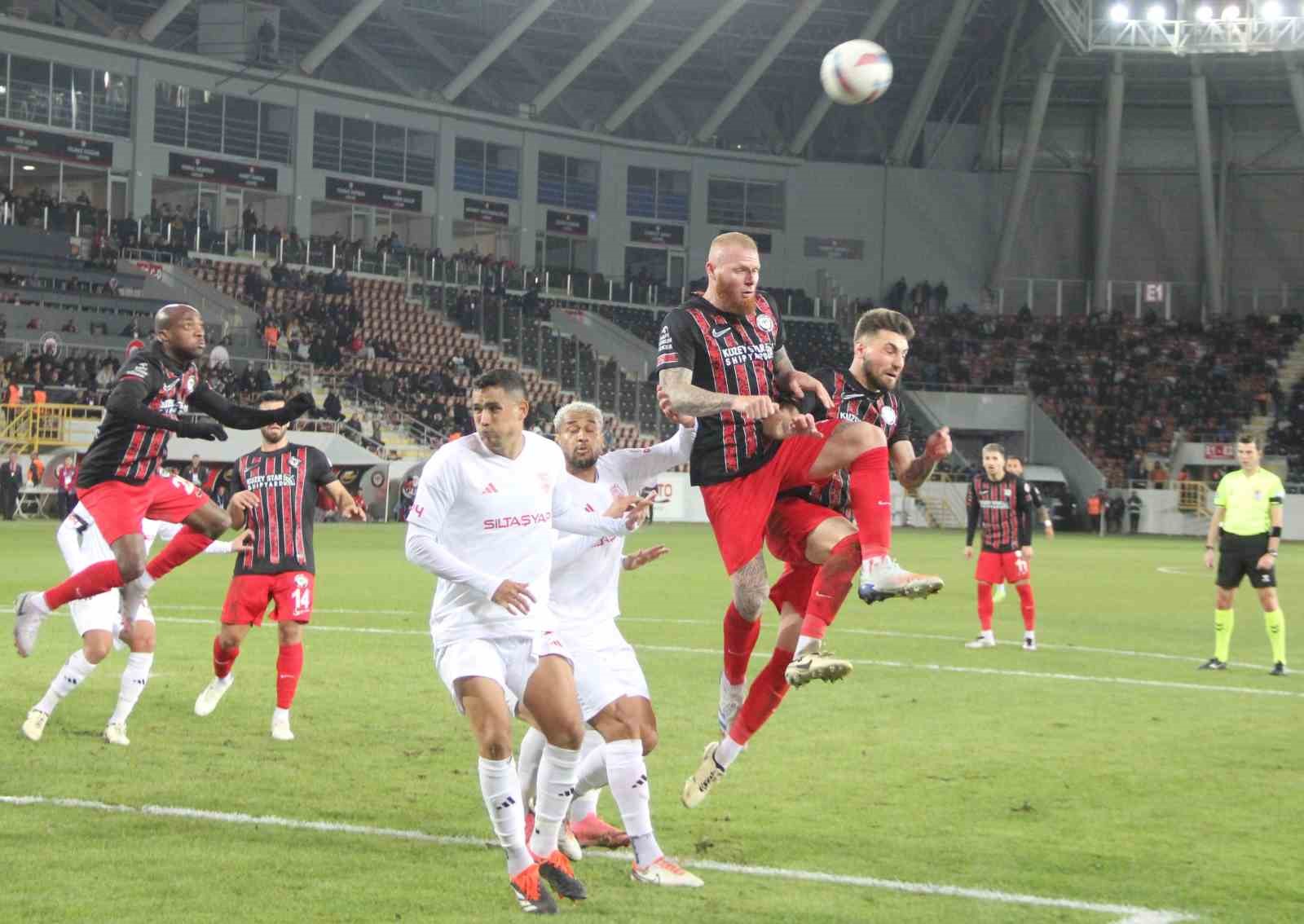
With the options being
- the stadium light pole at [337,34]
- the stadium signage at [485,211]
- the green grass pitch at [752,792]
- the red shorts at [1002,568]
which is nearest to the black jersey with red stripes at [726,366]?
the green grass pitch at [752,792]

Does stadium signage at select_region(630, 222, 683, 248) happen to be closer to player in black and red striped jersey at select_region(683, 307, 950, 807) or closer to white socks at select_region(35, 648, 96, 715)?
white socks at select_region(35, 648, 96, 715)

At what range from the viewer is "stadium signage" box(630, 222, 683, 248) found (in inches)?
2672

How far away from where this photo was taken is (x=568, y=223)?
66125 millimetres

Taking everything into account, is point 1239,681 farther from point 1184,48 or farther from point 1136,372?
point 1136,372

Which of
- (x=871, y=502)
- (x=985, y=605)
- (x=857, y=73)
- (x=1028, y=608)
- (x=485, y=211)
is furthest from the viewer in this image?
(x=485, y=211)

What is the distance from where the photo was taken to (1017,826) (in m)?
8.77

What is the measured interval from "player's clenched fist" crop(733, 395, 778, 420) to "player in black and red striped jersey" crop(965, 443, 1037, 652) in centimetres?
1109

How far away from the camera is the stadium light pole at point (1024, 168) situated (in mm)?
62875

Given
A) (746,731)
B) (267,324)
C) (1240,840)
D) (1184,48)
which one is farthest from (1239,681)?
(1184,48)

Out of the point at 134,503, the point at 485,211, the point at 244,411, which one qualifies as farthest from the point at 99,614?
the point at 485,211

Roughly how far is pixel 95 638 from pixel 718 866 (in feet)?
17.8

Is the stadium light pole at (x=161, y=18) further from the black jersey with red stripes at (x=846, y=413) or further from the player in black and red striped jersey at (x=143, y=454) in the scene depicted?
the black jersey with red stripes at (x=846, y=413)

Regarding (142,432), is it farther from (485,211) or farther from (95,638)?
(485,211)

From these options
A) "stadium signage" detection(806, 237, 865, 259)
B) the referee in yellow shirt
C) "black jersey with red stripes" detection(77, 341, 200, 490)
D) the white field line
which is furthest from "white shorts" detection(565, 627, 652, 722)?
"stadium signage" detection(806, 237, 865, 259)
